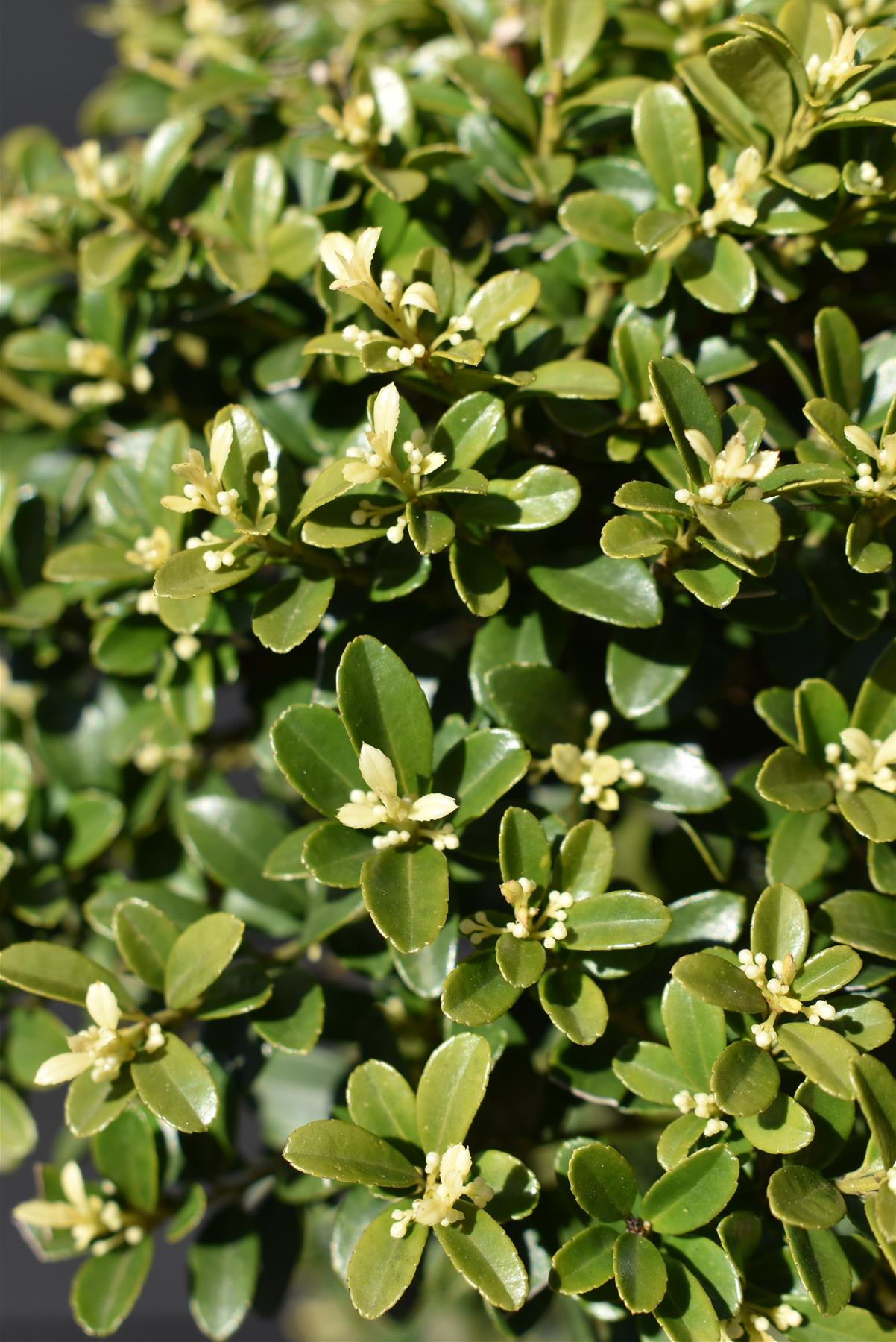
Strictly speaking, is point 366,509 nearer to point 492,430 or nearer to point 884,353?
point 492,430

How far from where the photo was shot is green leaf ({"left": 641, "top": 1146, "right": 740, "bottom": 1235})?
0.74 m

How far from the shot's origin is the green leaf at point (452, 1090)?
77cm

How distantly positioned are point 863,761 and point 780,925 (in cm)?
15

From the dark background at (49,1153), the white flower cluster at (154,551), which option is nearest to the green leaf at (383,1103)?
the white flower cluster at (154,551)

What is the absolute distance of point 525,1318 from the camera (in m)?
0.87

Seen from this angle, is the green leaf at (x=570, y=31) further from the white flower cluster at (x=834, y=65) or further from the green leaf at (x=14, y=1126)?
the green leaf at (x=14, y=1126)

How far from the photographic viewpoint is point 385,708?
803 millimetres

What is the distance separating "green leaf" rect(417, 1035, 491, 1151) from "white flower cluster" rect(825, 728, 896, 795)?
33 centimetres

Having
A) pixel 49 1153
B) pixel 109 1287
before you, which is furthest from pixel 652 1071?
pixel 49 1153

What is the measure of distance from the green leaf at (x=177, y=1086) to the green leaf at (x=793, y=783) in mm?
444

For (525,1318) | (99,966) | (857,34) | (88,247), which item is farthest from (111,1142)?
(857,34)

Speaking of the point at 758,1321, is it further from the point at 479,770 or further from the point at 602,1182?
the point at 479,770

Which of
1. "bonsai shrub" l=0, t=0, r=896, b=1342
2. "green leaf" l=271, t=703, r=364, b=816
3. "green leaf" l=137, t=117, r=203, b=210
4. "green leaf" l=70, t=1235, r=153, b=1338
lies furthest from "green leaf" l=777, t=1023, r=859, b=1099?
"green leaf" l=137, t=117, r=203, b=210

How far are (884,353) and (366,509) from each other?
44 centimetres
